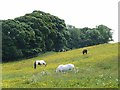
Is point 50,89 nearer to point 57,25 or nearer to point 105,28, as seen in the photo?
point 57,25

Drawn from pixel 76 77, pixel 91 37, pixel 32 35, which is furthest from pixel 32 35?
pixel 76 77

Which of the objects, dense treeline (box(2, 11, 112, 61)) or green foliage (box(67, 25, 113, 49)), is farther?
green foliage (box(67, 25, 113, 49))

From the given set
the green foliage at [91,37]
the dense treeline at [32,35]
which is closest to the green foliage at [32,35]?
the dense treeline at [32,35]

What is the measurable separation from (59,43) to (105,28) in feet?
109

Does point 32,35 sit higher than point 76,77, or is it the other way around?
point 32,35

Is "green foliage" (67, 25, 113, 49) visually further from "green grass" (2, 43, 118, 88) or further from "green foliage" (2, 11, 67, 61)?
"green grass" (2, 43, 118, 88)

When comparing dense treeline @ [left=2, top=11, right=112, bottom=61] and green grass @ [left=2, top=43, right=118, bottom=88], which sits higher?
dense treeline @ [left=2, top=11, right=112, bottom=61]

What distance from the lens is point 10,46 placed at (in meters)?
71.2

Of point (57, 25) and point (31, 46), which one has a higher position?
point (57, 25)

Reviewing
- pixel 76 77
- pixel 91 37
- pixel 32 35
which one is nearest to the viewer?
pixel 76 77

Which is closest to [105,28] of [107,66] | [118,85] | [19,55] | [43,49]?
[43,49]

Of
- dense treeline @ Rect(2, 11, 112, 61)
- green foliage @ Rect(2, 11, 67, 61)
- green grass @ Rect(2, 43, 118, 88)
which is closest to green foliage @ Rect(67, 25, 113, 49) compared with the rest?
dense treeline @ Rect(2, 11, 112, 61)

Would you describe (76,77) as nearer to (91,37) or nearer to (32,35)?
(32,35)

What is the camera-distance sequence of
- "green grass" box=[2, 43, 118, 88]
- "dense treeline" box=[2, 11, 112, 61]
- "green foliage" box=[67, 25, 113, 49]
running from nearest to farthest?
"green grass" box=[2, 43, 118, 88], "dense treeline" box=[2, 11, 112, 61], "green foliage" box=[67, 25, 113, 49]
